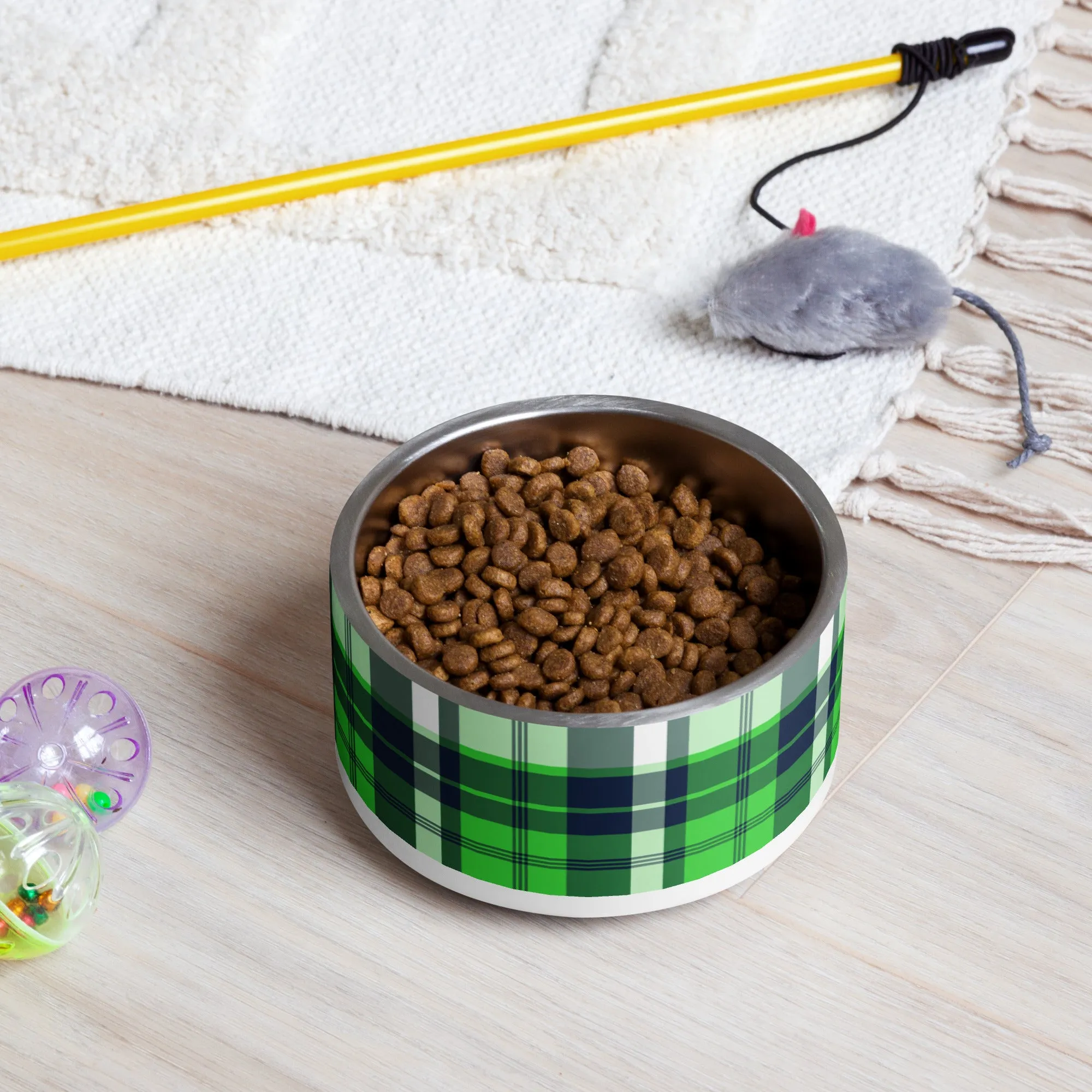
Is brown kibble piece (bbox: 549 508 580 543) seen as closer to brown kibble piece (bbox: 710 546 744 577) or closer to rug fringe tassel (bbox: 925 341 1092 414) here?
brown kibble piece (bbox: 710 546 744 577)

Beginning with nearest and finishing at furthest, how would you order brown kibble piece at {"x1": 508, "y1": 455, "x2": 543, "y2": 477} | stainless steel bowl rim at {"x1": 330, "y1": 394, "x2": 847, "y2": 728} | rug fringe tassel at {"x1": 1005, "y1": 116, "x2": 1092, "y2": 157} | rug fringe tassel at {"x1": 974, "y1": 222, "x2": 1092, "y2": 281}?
stainless steel bowl rim at {"x1": 330, "y1": 394, "x2": 847, "y2": 728} < brown kibble piece at {"x1": 508, "y1": 455, "x2": 543, "y2": 477} < rug fringe tassel at {"x1": 974, "y1": 222, "x2": 1092, "y2": 281} < rug fringe tassel at {"x1": 1005, "y1": 116, "x2": 1092, "y2": 157}

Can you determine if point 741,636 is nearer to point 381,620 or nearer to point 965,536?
point 381,620

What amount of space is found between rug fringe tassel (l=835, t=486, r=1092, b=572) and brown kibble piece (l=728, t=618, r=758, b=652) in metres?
0.30

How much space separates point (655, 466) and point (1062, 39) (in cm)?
89

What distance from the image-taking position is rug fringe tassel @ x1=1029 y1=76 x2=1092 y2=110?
1450 millimetres

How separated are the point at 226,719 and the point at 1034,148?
979 mm

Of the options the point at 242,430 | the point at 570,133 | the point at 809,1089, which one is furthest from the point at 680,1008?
the point at 570,133

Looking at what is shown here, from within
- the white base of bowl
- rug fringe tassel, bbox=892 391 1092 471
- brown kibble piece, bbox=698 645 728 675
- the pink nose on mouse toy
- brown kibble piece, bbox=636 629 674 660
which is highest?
the pink nose on mouse toy

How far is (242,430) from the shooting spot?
46.8 inches

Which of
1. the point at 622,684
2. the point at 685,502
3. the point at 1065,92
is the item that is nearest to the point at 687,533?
the point at 685,502

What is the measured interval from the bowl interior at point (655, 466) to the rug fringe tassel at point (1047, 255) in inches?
21.2

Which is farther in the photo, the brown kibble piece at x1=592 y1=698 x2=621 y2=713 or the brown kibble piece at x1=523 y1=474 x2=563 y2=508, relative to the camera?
the brown kibble piece at x1=523 y1=474 x2=563 y2=508

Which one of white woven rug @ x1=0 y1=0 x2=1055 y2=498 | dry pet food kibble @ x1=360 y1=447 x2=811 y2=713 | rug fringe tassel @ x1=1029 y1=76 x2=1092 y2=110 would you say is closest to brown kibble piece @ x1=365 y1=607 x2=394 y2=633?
dry pet food kibble @ x1=360 y1=447 x2=811 y2=713

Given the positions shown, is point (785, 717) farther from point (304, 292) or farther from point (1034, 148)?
point (1034, 148)
